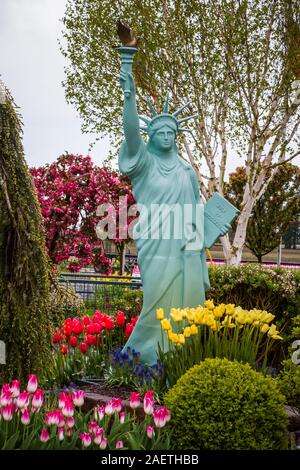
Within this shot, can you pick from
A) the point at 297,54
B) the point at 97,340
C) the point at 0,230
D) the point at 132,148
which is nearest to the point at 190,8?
the point at 297,54

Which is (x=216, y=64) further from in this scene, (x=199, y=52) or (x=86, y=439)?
(x=86, y=439)

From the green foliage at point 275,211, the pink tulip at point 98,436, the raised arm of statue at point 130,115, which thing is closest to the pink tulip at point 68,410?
the pink tulip at point 98,436

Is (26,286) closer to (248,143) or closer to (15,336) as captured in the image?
(15,336)

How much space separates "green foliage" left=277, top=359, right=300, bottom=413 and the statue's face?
256 centimetres

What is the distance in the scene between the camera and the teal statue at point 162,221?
5848 mm

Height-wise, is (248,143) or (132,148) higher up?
(248,143)

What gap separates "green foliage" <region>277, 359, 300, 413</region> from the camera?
503 cm

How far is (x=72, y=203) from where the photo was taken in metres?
16.0

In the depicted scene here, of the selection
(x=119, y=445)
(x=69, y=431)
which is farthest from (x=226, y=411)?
(x=69, y=431)

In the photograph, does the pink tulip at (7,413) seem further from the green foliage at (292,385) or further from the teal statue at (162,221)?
the green foliage at (292,385)

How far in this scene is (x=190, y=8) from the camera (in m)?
15.9

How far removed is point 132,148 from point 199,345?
87.2 inches

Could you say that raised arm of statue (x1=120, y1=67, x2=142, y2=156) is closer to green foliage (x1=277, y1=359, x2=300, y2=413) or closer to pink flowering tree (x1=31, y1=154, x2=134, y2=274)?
green foliage (x1=277, y1=359, x2=300, y2=413)

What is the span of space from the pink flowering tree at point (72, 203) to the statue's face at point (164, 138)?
951 centimetres
